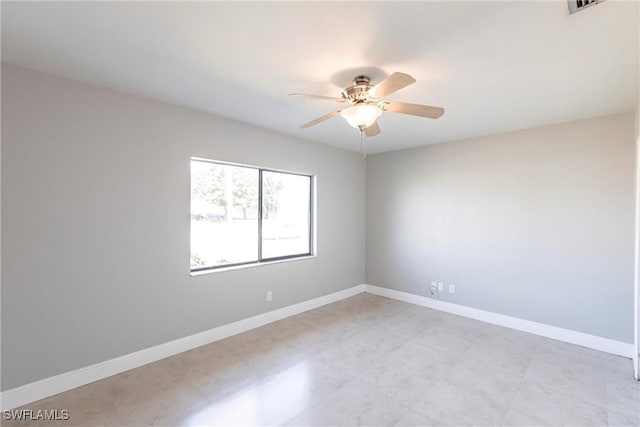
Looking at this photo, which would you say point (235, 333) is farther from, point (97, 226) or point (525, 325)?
point (525, 325)

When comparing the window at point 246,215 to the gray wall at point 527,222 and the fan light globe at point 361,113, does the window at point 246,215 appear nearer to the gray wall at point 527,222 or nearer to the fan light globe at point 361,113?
the gray wall at point 527,222

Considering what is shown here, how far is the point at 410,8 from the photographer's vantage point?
1486 millimetres

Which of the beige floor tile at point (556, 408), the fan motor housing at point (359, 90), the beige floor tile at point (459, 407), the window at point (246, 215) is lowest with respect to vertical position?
the beige floor tile at point (556, 408)

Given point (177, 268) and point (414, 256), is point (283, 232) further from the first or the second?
point (414, 256)

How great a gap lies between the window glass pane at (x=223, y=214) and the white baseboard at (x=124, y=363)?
0.76m

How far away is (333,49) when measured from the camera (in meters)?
1.84

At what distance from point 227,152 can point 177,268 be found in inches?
54.5

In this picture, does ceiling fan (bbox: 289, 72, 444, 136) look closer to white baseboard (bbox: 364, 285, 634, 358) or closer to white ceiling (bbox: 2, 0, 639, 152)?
white ceiling (bbox: 2, 0, 639, 152)

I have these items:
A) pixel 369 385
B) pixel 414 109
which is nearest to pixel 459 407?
pixel 369 385

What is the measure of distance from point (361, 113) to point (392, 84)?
0.34 m

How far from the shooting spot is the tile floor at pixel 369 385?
2031mm

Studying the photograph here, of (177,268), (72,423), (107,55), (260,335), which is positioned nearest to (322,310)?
(260,335)

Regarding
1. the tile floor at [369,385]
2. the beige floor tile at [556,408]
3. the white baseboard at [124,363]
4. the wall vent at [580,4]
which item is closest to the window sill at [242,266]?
the white baseboard at [124,363]

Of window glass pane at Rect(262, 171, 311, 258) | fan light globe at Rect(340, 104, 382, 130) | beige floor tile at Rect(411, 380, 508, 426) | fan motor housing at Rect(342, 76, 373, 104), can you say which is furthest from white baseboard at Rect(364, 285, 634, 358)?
fan motor housing at Rect(342, 76, 373, 104)
